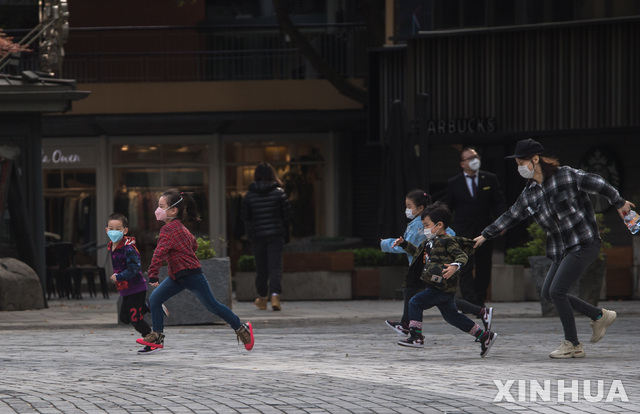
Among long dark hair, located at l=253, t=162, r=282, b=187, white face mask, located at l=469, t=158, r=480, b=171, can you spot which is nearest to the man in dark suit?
white face mask, located at l=469, t=158, r=480, b=171

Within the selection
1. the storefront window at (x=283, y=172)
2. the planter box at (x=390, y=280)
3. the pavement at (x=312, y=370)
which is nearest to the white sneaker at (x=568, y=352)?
the pavement at (x=312, y=370)

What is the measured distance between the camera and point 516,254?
57.0ft

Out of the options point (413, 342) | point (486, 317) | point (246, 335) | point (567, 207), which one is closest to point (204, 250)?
point (246, 335)

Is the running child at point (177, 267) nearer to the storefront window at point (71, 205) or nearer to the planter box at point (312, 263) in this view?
the planter box at point (312, 263)

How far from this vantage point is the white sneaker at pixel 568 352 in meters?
9.56

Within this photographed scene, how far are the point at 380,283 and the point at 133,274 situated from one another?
25.1ft

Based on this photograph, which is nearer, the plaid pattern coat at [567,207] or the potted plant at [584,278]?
the plaid pattern coat at [567,207]

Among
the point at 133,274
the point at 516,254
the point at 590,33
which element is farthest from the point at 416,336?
the point at 590,33

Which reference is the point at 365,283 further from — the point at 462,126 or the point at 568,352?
the point at 568,352

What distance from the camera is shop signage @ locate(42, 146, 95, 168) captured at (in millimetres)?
23859

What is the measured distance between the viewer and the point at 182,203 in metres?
10.5

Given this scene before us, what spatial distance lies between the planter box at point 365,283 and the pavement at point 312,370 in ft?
12.8

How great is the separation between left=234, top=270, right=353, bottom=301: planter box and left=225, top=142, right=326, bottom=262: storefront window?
6.00m

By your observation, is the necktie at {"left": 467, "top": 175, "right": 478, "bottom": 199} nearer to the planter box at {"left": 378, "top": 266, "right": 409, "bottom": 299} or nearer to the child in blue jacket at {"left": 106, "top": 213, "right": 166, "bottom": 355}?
the planter box at {"left": 378, "top": 266, "right": 409, "bottom": 299}
